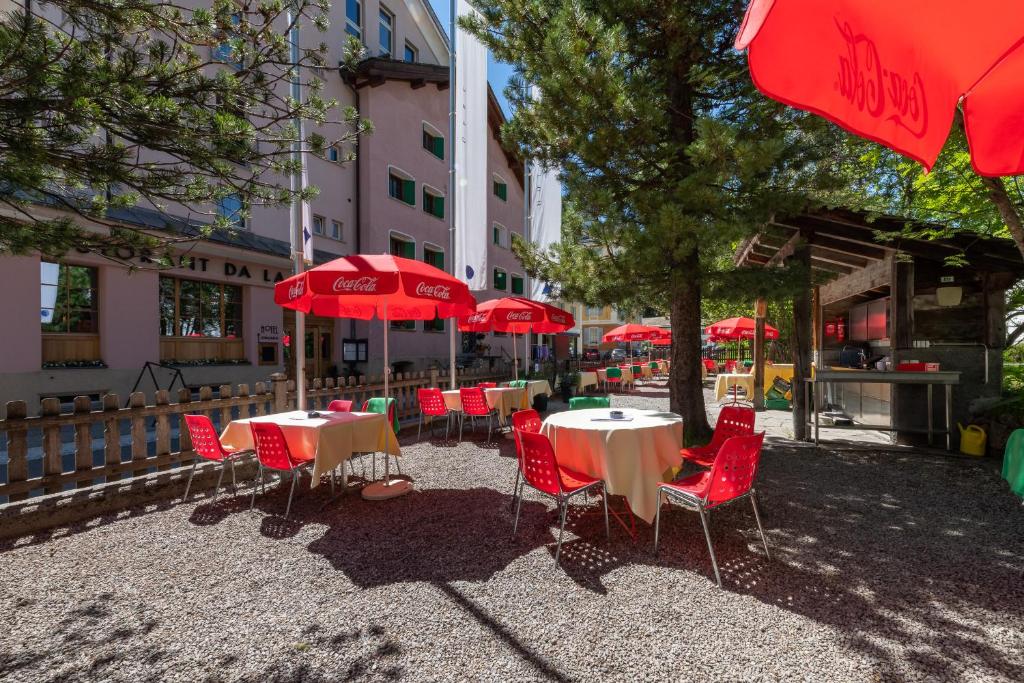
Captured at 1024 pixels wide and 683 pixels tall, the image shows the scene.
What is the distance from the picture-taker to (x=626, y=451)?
3.76 meters

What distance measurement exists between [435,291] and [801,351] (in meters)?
6.50

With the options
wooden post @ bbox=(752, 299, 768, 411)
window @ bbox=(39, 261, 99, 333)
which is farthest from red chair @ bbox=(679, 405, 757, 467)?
window @ bbox=(39, 261, 99, 333)

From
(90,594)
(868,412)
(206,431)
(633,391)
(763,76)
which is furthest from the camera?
(633,391)

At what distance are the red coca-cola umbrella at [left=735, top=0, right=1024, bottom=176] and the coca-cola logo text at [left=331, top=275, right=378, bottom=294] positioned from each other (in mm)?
3703

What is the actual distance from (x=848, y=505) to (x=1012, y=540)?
1.09m

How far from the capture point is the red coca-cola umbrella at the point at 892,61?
3.53 feet

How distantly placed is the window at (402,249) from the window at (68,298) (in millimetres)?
8347

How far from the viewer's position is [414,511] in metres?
4.50

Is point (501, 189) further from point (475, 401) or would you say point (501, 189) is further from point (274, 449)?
point (274, 449)

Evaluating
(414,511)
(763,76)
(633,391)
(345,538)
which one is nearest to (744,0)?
(763,76)

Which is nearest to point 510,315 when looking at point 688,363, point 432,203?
point 688,363

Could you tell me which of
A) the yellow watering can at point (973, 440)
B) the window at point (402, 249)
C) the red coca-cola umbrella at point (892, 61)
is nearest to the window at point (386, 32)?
the window at point (402, 249)

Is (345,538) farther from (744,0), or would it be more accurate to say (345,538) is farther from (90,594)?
(744,0)

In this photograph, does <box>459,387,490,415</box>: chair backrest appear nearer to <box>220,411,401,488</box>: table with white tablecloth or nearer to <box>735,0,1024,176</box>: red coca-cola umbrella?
<box>220,411,401,488</box>: table with white tablecloth
